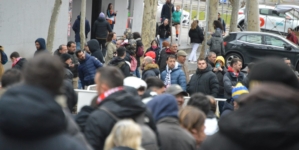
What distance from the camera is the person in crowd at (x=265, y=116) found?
10.1ft

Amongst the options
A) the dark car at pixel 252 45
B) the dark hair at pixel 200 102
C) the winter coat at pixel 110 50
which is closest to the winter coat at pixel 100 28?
the dark car at pixel 252 45

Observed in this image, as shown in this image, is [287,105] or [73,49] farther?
[73,49]

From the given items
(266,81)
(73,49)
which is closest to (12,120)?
(266,81)

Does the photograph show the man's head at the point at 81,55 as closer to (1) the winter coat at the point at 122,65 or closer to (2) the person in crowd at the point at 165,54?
(1) the winter coat at the point at 122,65

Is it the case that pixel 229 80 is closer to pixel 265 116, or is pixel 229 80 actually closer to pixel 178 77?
pixel 178 77

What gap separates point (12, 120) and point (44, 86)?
0.26 metres

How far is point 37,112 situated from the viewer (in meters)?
2.96

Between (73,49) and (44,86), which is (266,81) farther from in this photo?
(73,49)

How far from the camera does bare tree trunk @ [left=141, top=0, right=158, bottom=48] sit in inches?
889

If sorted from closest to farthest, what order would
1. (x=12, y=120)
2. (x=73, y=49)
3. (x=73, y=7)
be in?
1. (x=12, y=120)
2. (x=73, y=49)
3. (x=73, y=7)

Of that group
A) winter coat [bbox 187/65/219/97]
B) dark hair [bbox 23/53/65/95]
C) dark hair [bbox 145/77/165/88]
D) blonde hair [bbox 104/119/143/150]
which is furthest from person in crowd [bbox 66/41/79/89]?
dark hair [bbox 23/53/65/95]

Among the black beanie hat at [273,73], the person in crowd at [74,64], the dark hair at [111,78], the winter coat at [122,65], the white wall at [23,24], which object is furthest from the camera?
the white wall at [23,24]

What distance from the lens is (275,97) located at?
10.3 feet

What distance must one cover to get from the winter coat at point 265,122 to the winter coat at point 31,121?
82cm
